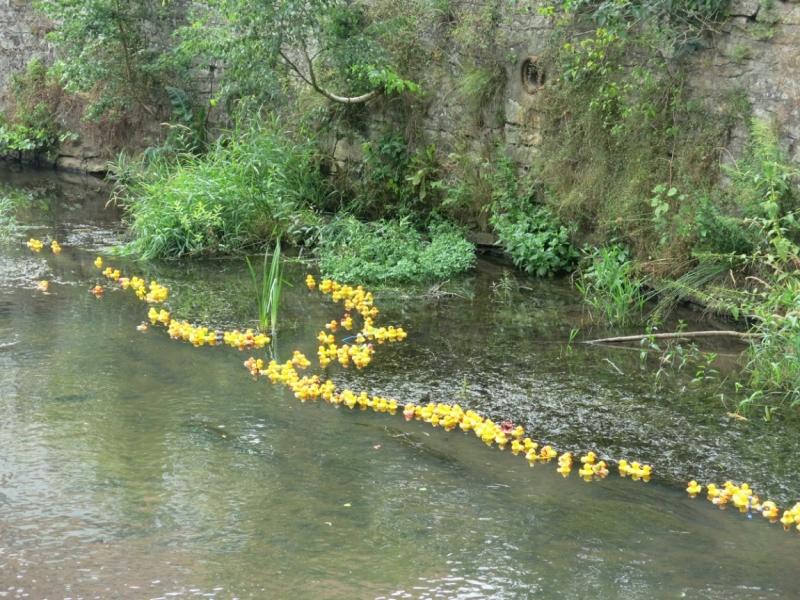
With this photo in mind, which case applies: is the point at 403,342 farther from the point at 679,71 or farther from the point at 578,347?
the point at 679,71

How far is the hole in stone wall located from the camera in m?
7.20

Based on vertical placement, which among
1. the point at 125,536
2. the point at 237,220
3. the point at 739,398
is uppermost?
the point at 237,220

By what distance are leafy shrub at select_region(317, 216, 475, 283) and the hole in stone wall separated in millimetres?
1255


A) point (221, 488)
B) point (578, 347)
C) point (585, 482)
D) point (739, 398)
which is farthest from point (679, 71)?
point (221, 488)

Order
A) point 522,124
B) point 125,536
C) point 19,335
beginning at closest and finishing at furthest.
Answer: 1. point 125,536
2. point 19,335
3. point 522,124

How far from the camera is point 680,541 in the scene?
334 cm

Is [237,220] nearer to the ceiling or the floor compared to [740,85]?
nearer to the floor

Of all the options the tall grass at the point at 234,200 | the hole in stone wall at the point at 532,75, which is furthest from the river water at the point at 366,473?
the hole in stone wall at the point at 532,75

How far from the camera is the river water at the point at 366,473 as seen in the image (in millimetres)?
3051

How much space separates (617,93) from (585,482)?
3519 millimetres

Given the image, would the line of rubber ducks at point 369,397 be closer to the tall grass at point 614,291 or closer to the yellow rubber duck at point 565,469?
the yellow rubber duck at point 565,469

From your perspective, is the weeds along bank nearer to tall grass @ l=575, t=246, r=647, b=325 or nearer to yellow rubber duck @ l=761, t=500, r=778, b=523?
tall grass @ l=575, t=246, r=647, b=325

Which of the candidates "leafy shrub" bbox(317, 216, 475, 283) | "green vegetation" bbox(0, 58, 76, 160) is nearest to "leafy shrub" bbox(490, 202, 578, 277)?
"leafy shrub" bbox(317, 216, 475, 283)

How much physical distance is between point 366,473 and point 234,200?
4.36 metres
